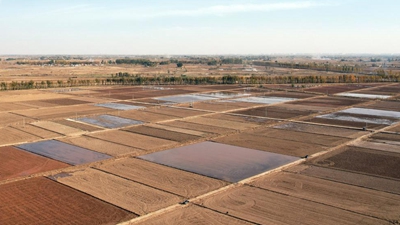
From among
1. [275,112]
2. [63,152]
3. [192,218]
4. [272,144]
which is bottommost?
[192,218]

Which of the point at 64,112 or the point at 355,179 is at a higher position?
the point at 64,112

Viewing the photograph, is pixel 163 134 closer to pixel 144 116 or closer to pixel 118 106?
pixel 144 116

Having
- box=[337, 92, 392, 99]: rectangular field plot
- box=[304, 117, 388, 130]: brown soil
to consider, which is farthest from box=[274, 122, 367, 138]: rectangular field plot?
box=[337, 92, 392, 99]: rectangular field plot

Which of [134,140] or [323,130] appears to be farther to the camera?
[323,130]

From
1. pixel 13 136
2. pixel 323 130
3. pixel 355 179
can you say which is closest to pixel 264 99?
pixel 323 130

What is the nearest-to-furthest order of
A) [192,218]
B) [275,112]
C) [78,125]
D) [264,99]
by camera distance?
[192,218] → [78,125] → [275,112] → [264,99]

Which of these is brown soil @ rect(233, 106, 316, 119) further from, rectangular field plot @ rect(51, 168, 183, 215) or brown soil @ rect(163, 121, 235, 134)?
rectangular field plot @ rect(51, 168, 183, 215)

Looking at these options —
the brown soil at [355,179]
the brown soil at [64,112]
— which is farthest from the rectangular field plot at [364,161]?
the brown soil at [64,112]

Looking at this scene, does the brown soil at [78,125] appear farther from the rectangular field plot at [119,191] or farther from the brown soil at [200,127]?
the rectangular field plot at [119,191]
